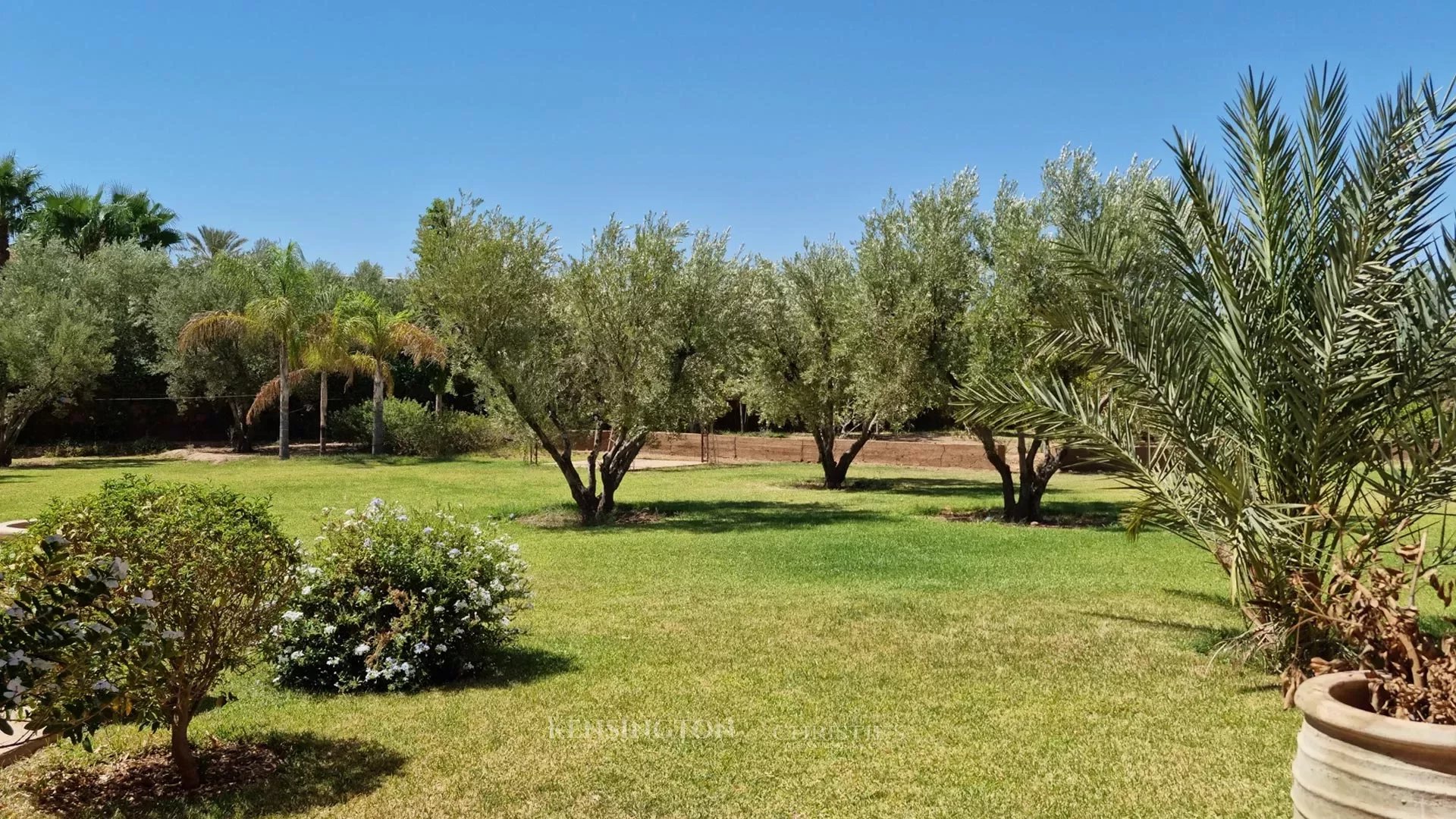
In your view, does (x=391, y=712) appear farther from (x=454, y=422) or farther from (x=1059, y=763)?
(x=454, y=422)

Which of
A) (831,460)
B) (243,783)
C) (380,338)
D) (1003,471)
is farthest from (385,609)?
(380,338)

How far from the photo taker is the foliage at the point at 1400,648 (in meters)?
3.12

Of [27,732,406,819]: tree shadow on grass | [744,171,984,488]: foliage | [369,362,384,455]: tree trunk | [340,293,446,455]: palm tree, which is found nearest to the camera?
[27,732,406,819]: tree shadow on grass

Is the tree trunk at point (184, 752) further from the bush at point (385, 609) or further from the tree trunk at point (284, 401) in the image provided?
the tree trunk at point (284, 401)

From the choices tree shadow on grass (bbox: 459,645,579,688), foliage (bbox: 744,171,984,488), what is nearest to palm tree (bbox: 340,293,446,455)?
foliage (bbox: 744,171,984,488)

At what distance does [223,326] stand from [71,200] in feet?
54.5

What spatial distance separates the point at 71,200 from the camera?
38812mm

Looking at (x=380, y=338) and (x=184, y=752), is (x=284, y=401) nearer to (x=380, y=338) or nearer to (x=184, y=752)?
(x=380, y=338)

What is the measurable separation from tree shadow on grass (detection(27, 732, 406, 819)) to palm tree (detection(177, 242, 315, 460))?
2404cm

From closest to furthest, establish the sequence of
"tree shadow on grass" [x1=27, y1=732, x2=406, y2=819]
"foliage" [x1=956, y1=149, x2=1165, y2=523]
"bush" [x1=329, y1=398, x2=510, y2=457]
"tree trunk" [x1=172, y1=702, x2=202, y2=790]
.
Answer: "tree shadow on grass" [x1=27, y1=732, x2=406, y2=819], "tree trunk" [x1=172, y1=702, x2=202, y2=790], "foliage" [x1=956, y1=149, x2=1165, y2=523], "bush" [x1=329, y1=398, x2=510, y2=457]

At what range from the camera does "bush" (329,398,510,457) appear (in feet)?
98.7

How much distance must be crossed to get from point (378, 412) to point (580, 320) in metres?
16.3

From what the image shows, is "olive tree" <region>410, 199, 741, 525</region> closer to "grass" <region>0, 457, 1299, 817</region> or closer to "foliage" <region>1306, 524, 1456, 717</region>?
"grass" <region>0, 457, 1299, 817</region>

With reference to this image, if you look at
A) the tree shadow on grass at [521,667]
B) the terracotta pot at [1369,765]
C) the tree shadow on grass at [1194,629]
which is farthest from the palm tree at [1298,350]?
the tree shadow on grass at [521,667]
